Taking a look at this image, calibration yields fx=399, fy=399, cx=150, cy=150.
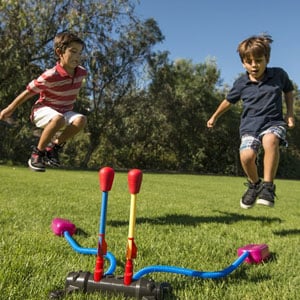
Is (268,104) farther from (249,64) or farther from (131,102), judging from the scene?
(131,102)

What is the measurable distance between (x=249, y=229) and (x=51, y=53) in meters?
17.0

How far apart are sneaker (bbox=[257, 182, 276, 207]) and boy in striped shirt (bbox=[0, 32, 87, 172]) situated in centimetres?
228

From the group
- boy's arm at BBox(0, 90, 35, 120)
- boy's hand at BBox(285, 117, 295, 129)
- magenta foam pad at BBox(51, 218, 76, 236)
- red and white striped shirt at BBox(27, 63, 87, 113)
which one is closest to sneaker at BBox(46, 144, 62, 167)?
red and white striped shirt at BBox(27, 63, 87, 113)

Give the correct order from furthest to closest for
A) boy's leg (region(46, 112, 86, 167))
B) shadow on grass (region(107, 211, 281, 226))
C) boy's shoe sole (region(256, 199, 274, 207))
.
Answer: shadow on grass (region(107, 211, 281, 226)), boy's leg (region(46, 112, 86, 167)), boy's shoe sole (region(256, 199, 274, 207))

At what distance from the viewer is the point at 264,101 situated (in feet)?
15.6

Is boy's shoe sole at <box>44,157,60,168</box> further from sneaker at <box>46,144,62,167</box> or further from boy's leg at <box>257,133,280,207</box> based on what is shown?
boy's leg at <box>257,133,280,207</box>

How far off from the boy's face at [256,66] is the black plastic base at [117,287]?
10.3 feet

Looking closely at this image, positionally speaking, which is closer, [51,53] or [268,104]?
[268,104]

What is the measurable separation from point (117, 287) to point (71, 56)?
3433mm

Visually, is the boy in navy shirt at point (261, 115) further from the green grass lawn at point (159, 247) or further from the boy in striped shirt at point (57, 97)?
the boy in striped shirt at point (57, 97)

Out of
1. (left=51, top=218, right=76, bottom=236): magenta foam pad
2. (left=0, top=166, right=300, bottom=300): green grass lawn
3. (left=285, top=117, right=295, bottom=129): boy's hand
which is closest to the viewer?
(left=0, top=166, right=300, bottom=300): green grass lawn

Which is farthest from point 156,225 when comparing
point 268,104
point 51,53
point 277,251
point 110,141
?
point 110,141

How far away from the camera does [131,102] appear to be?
25844mm

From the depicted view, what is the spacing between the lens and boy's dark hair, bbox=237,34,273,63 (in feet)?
14.8
